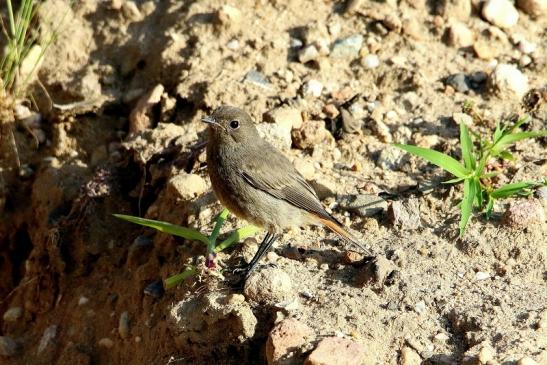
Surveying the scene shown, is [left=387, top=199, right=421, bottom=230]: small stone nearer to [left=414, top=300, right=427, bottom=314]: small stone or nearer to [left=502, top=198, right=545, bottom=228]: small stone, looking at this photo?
[left=502, top=198, right=545, bottom=228]: small stone

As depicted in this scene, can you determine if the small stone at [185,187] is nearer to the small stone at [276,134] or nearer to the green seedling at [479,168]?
the small stone at [276,134]

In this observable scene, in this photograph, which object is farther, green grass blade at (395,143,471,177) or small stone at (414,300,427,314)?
green grass blade at (395,143,471,177)

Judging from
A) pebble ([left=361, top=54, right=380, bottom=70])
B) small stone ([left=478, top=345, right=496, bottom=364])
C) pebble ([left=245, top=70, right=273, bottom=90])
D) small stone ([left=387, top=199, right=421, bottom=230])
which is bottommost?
small stone ([left=387, top=199, right=421, bottom=230])

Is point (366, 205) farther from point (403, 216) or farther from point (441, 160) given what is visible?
point (441, 160)

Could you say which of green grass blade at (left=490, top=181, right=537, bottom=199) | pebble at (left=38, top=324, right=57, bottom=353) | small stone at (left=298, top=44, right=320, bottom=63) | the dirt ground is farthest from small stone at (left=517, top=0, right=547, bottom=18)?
pebble at (left=38, top=324, right=57, bottom=353)

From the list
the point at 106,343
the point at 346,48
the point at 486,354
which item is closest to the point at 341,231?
the point at 486,354

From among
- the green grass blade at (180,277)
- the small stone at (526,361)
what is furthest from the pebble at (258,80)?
the small stone at (526,361)
